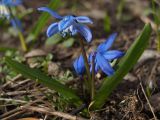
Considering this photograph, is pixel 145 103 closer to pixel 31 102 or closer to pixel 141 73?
pixel 141 73

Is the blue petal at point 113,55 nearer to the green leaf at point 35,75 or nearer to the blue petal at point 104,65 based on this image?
the blue petal at point 104,65

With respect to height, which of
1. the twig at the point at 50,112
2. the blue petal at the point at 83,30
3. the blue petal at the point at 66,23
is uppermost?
the blue petal at the point at 66,23

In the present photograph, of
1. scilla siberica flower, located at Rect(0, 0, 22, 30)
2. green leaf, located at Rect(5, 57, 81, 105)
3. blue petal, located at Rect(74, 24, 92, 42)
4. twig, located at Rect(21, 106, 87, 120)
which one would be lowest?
twig, located at Rect(21, 106, 87, 120)

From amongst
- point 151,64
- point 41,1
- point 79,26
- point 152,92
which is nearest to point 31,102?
point 79,26

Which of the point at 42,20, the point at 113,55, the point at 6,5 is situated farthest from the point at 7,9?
the point at 113,55

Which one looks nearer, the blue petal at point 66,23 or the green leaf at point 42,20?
the blue petal at point 66,23

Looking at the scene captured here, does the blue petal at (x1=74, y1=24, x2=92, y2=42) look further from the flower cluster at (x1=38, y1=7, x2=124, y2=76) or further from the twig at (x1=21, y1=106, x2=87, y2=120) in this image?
the twig at (x1=21, y1=106, x2=87, y2=120)

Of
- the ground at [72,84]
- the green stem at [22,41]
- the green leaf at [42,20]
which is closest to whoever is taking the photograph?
the ground at [72,84]

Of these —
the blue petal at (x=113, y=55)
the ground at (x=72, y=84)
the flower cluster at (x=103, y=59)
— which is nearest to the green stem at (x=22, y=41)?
the ground at (x=72, y=84)

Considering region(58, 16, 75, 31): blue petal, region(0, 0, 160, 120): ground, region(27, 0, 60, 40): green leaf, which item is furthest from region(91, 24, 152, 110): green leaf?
region(27, 0, 60, 40): green leaf

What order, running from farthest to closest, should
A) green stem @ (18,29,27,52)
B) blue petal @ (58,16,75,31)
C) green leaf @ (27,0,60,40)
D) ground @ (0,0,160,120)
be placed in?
1. green stem @ (18,29,27,52)
2. green leaf @ (27,0,60,40)
3. ground @ (0,0,160,120)
4. blue petal @ (58,16,75,31)
